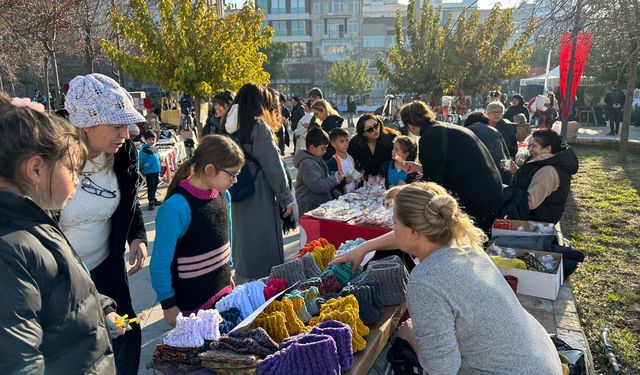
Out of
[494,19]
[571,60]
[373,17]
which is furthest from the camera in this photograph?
[373,17]

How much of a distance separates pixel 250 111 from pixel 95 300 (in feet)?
7.73

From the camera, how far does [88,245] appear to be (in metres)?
2.24

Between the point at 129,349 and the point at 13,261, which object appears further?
the point at 129,349

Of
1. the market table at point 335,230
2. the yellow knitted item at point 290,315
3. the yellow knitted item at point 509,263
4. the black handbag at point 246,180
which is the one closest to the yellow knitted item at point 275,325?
the yellow knitted item at point 290,315

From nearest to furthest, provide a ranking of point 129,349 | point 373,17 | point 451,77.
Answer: point 129,349 < point 451,77 < point 373,17

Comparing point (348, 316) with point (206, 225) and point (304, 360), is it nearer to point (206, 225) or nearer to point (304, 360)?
point (304, 360)

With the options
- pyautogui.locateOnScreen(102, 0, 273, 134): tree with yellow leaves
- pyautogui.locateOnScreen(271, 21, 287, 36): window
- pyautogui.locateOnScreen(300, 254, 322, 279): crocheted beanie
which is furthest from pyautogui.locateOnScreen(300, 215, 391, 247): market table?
pyautogui.locateOnScreen(271, 21, 287, 36): window

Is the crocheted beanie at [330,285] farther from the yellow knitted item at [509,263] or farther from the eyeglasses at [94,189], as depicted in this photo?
the yellow knitted item at [509,263]

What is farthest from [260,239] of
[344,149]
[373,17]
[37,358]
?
[373,17]

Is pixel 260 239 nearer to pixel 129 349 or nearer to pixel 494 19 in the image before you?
pixel 129 349

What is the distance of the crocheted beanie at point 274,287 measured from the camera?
2.22m

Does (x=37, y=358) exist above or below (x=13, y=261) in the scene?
below

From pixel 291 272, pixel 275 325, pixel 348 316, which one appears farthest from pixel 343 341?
pixel 291 272

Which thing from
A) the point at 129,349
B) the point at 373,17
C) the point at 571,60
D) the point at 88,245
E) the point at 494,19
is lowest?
the point at 129,349
